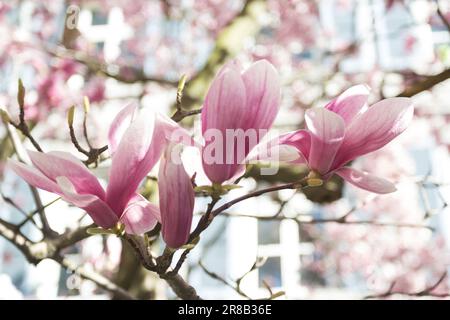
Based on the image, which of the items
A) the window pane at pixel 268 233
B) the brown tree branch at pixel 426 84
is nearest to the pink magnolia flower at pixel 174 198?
the brown tree branch at pixel 426 84

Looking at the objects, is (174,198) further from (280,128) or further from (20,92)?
(280,128)

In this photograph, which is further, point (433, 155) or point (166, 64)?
point (166, 64)

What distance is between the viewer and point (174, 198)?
582mm

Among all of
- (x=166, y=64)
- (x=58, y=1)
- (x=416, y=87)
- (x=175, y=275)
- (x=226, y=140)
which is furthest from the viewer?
(x=166, y=64)

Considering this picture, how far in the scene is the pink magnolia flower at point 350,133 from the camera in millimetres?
608

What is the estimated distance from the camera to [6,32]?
3641 mm

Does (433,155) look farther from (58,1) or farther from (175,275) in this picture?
(175,275)

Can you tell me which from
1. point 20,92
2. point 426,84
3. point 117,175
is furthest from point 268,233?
point 117,175

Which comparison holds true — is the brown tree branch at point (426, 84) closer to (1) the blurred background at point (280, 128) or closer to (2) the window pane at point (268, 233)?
(1) the blurred background at point (280, 128)

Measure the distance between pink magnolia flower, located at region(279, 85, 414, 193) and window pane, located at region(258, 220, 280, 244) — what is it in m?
5.99

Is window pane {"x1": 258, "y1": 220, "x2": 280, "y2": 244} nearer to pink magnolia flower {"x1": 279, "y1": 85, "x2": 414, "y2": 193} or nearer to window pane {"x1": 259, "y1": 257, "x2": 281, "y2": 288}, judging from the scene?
window pane {"x1": 259, "y1": 257, "x2": 281, "y2": 288}
